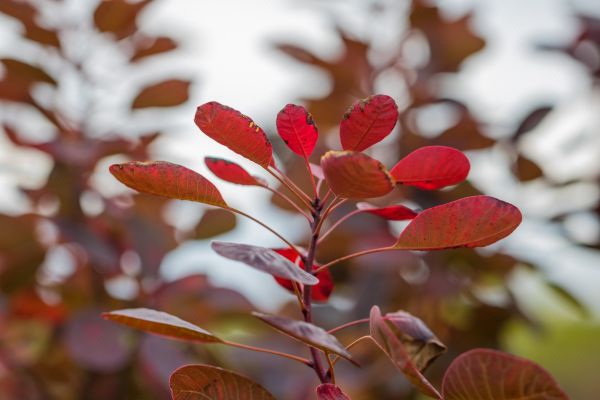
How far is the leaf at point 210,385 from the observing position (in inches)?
23.1

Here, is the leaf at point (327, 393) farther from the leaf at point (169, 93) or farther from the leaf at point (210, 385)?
the leaf at point (169, 93)

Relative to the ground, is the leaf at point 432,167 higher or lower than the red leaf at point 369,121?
lower

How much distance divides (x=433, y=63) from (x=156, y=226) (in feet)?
2.75

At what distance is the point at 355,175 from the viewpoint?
20.8 inches

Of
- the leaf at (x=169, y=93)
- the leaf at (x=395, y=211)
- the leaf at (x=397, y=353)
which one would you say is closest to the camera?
the leaf at (x=397, y=353)

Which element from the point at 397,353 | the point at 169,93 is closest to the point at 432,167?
the point at 397,353

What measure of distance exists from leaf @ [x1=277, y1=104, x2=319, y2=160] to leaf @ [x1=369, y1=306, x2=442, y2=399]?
15 centimetres

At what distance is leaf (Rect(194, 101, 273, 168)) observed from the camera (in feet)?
1.85

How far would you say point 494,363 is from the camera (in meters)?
0.55

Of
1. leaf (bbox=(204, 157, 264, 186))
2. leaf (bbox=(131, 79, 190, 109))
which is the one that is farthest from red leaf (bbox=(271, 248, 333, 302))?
leaf (bbox=(131, 79, 190, 109))

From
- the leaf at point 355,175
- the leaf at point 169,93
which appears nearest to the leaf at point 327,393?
the leaf at point 355,175

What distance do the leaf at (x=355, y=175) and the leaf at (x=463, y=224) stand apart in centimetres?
6

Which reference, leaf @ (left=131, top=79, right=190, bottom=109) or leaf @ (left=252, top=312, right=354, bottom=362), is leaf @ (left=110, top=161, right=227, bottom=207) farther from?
leaf @ (left=131, top=79, right=190, bottom=109)

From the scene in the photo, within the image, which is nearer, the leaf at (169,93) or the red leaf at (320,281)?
the red leaf at (320,281)
